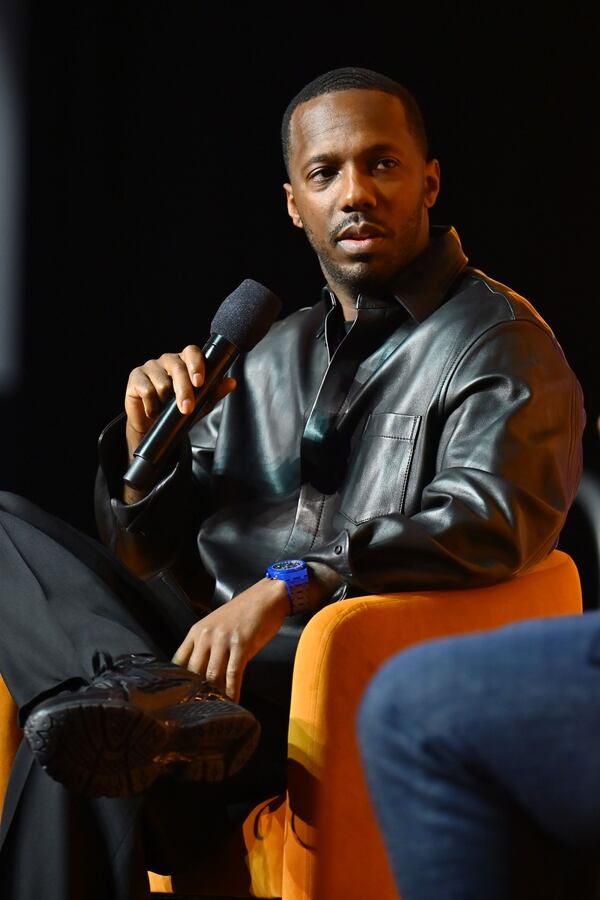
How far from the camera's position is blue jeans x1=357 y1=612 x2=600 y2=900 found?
29.6 inches

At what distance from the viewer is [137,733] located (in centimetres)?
127

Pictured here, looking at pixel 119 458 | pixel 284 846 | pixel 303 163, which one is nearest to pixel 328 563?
pixel 284 846

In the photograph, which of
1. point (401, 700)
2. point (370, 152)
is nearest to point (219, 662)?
point (401, 700)

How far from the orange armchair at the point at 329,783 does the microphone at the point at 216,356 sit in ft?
1.28

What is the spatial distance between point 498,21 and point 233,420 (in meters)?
1.42

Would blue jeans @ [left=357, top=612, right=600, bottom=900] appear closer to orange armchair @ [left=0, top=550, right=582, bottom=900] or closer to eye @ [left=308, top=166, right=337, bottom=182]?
orange armchair @ [left=0, top=550, right=582, bottom=900]

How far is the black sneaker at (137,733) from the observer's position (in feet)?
4.15

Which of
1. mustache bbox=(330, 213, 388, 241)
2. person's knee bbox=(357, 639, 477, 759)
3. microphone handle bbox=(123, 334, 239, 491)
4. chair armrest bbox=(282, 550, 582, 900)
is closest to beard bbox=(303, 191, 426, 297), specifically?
mustache bbox=(330, 213, 388, 241)

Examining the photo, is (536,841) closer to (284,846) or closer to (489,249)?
(284,846)

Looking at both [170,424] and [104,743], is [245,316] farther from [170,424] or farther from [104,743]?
[104,743]

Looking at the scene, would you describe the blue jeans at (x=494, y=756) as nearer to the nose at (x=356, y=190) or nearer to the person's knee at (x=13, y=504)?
the person's knee at (x=13, y=504)

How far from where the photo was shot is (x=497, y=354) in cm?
182

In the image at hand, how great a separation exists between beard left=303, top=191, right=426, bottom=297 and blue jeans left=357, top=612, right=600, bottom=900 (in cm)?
132

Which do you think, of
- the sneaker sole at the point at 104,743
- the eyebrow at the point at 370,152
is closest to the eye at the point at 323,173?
the eyebrow at the point at 370,152
